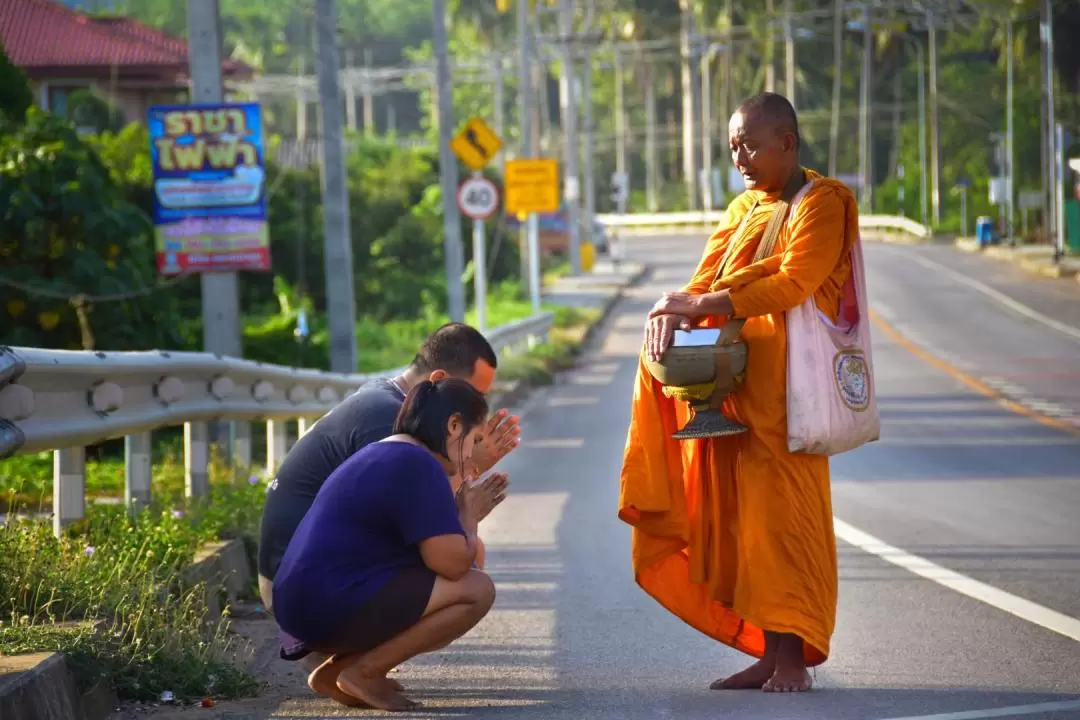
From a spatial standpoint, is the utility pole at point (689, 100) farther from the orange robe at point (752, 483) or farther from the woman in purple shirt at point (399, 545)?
the woman in purple shirt at point (399, 545)

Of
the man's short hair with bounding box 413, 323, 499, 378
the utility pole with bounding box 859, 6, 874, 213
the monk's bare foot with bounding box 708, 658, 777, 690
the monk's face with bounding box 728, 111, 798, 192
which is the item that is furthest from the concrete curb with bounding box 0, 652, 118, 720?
the utility pole with bounding box 859, 6, 874, 213

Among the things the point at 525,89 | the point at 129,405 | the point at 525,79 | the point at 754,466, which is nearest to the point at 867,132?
the point at 525,89

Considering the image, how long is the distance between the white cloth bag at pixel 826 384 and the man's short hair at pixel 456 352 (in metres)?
1.08

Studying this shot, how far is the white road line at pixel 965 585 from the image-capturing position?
26.7 ft

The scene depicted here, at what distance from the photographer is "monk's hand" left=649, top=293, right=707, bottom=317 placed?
6883 millimetres

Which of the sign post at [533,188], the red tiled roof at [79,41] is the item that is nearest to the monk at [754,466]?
the red tiled roof at [79,41]

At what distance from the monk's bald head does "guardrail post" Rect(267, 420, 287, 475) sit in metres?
6.24

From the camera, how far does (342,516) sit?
6195mm

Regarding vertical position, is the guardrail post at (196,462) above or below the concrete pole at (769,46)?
below

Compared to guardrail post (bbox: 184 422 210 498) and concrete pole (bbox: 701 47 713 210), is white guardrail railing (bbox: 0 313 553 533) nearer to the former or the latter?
guardrail post (bbox: 184 422 210 498)

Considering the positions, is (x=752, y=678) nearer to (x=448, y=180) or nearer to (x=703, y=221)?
(x=448, y=180)

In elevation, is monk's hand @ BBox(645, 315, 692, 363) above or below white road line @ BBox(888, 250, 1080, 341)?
above

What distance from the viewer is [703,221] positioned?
9206 cm

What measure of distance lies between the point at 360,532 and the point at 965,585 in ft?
13.4
